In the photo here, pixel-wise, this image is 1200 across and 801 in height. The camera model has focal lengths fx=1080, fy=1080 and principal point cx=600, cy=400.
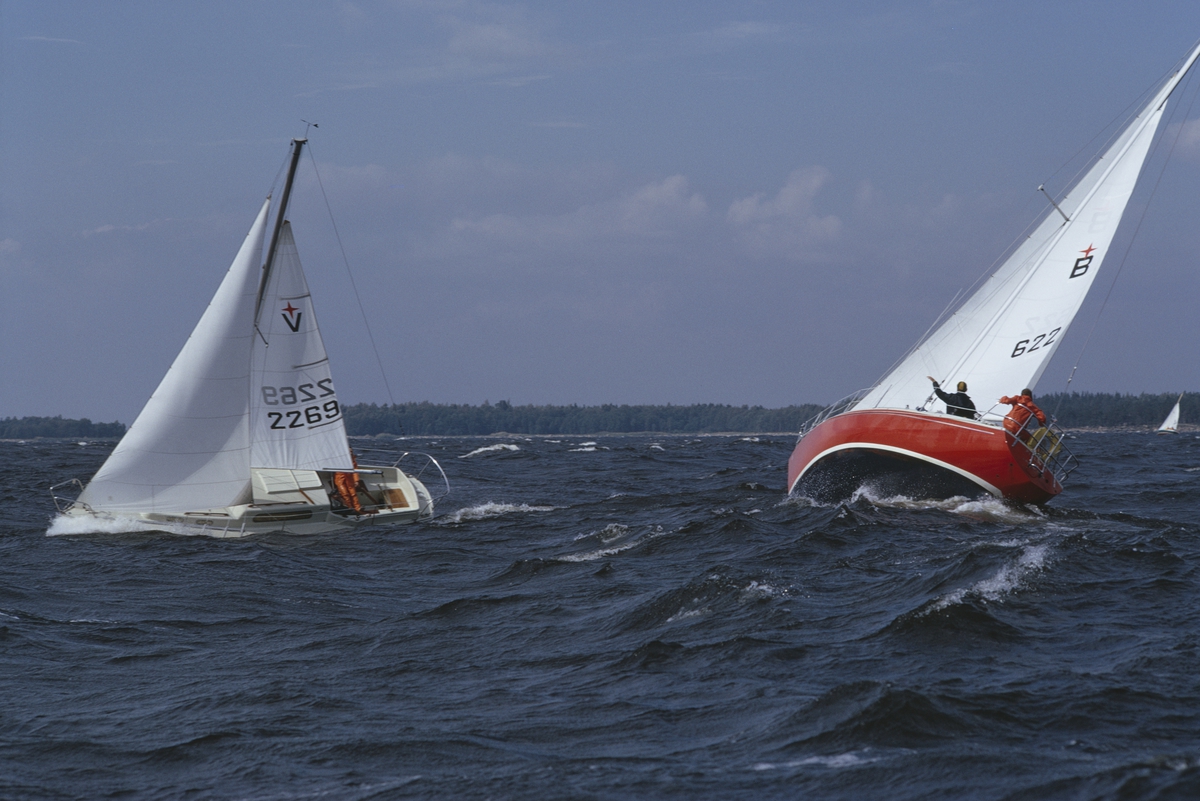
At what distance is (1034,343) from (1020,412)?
2348 mm

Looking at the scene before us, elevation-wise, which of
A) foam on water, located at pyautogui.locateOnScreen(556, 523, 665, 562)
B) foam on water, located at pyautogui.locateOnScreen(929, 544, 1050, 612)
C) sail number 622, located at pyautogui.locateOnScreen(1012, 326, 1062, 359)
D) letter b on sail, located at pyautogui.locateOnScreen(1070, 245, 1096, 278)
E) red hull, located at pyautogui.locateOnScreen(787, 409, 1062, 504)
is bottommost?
foam on water, located at pyautogui.locateOnScreen(556, 523, 665, 562)

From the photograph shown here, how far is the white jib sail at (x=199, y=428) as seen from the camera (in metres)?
21.8

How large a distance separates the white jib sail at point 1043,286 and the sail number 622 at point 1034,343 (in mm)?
21

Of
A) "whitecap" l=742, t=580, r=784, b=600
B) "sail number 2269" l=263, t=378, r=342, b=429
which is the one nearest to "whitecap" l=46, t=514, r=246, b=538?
"sail number 2269" l=263, t=378, r=342, b=429

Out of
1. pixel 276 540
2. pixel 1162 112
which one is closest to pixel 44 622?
pixel 276 540

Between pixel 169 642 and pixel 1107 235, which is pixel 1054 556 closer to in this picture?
pixel 1107 235

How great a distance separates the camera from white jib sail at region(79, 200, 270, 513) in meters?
21.8

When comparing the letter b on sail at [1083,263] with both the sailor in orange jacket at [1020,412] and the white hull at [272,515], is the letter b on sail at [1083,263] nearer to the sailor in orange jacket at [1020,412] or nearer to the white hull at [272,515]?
the sailor in orange jacket at [1020,412]

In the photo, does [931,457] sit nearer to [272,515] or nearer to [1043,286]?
[1043,286]

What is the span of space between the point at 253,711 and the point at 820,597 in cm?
706

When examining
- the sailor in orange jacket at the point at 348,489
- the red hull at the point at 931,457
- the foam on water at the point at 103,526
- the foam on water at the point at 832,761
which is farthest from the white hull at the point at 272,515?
the foam on water at the point at 832,761

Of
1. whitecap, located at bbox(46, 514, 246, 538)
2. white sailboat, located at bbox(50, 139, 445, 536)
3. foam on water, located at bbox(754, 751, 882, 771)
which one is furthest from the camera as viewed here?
white sailboat, located at bbox(50, 139, 445, 536)

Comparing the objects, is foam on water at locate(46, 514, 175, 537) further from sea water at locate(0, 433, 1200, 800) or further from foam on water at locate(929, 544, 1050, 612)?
foam on water at locate(929, 544, 1050, 612)

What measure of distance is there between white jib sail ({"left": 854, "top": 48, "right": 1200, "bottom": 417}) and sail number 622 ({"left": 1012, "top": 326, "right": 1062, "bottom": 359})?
2 centimetres
